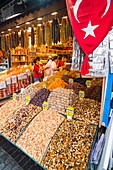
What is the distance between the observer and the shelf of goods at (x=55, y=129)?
1291 millimetres

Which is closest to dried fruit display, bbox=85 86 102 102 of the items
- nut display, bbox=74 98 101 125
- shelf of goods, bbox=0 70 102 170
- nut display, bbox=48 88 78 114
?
shelf of goods, bbox=0 70 102 170

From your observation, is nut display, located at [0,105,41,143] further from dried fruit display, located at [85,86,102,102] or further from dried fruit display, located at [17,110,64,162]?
dried fruit display, located at [85,86,102,102]

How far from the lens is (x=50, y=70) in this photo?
5324 mm

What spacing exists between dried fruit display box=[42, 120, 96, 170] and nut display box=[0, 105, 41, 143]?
0.62 metres

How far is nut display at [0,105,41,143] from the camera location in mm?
1729

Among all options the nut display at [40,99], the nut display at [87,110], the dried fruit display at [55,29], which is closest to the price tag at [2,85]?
the nut display at [40,99]

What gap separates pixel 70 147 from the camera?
53.2 inches

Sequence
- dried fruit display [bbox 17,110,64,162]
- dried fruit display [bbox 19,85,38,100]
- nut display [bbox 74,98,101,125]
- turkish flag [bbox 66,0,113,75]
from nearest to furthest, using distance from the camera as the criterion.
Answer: turkish flag [bbox 66,0,113,75] < dried fruit display [bbox 17,110,64,162] < nut display [bbox 74,98,101,125] < dried fruit display [bbox 19,85,38,100]

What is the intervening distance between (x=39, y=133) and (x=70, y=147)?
51 cm

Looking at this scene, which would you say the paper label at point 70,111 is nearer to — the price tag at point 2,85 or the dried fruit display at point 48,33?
the dried fruit display at point 48,33

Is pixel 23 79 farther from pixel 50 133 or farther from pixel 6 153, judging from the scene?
pixel 50 133

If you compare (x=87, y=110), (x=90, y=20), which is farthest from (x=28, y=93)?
(x=90, y=20)

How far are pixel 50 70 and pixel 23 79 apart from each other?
1.44 meters

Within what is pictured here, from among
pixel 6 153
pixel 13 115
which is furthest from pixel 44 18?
pixel 6 153
